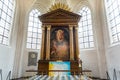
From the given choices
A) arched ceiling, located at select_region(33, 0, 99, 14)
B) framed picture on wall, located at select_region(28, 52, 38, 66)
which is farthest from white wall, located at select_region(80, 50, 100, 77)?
arched ceiling, located at select_region(33, 0, 99, 14)

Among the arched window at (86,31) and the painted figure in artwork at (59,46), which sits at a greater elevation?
the arched window at (86,31)

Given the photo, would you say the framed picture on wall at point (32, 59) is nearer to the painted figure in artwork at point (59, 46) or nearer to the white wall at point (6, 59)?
the white wall at point (6, 59)

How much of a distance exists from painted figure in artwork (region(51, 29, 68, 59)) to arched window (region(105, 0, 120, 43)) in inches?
127

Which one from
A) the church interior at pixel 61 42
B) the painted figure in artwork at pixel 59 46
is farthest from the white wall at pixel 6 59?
the painted figure in artwork at pixel 59 46

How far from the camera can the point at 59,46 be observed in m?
8.10

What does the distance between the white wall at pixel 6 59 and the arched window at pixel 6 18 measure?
0.50 m

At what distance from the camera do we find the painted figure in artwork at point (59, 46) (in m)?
7.89

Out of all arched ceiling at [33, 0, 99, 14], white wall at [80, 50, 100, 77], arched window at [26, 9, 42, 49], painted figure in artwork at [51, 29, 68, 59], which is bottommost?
white wall at [80, 50, 100, 77]

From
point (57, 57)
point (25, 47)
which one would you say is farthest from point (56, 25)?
point (25, 47)

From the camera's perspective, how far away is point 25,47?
899 centimetres

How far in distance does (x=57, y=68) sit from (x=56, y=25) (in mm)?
3200

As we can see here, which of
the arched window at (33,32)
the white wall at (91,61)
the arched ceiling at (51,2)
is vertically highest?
the arched ceiling at (51,2)

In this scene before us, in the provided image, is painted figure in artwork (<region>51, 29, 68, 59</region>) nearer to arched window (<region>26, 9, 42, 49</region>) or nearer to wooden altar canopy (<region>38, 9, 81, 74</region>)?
wooden altar canopy (<region>38, 9, 81, 74</region>)

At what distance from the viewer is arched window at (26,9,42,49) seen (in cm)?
956
